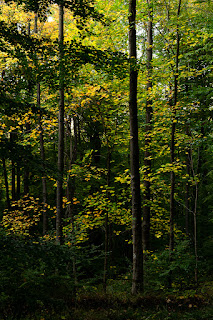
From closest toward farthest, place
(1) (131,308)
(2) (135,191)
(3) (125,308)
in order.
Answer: (1) (131,308), (3) (125,308), (2) (135,191)

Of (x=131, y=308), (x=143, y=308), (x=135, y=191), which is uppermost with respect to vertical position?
(x=135, y=191)

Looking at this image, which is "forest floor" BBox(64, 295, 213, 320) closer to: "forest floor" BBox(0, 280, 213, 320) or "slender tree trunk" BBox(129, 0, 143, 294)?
"forest floor" BBox(0, 280, 213, 320)

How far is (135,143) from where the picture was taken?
278 inches

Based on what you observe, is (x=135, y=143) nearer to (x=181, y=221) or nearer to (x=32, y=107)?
(x=32, y=107)

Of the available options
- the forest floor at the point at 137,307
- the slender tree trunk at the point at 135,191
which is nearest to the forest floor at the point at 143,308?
the forest floor at the point at 137,307

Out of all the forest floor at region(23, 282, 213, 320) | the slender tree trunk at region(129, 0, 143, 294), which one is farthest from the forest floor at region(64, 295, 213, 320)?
the slender tree trunk at region(129, 0, 143, 294)

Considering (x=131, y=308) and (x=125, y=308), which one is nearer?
(x=131, y=308)

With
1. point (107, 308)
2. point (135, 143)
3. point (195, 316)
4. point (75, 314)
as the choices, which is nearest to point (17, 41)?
point (135, 143)

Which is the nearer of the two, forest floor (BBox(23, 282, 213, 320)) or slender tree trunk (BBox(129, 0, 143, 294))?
forest floor (BBox(23, 282, 213, 320))

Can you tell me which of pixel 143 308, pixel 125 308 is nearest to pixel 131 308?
pixel 125 308

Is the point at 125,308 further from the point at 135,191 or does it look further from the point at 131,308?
the point at 135,191

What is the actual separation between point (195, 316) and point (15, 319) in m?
3.89

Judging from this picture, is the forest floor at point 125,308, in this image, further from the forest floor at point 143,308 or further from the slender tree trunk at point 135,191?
the slender tree trunk at point 135,191

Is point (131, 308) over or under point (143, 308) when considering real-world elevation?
over
